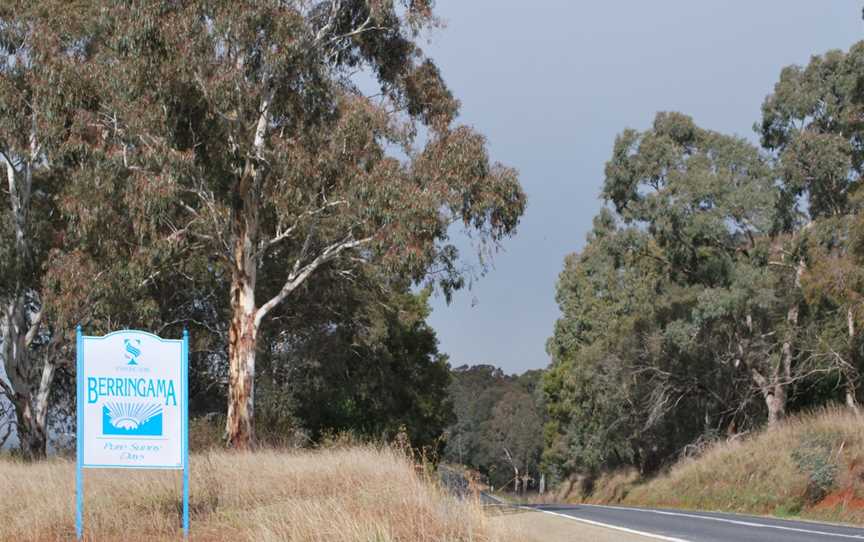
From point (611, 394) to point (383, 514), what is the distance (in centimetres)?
3311

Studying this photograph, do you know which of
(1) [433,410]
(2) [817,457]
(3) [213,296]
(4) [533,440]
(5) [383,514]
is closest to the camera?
(5) [383,514]

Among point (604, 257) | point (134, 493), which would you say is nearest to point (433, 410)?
point (604, 257)

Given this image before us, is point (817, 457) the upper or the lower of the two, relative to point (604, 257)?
lower

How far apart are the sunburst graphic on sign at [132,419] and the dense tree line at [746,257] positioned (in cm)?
2106

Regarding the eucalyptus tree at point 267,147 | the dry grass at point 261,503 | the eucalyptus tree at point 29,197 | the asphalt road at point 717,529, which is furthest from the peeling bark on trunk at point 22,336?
the asphalt road at point 717,529

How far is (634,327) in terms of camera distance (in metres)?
42.8

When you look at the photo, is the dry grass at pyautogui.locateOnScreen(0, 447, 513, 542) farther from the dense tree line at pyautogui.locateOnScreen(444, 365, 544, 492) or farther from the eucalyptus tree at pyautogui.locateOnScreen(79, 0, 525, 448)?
the dense tree line at pyautogui.locateOnScreen(444, 365, 544, 492)

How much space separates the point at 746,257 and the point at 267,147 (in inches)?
720

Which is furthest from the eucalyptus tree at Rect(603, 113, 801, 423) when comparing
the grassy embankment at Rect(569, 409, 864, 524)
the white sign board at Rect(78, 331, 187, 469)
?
the white sign board at Rect(78, 331, 187, 469)

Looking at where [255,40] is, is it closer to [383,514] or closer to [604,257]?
[383,514]

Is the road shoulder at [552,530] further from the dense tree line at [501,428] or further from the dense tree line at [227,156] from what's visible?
the dense tree line at [501,428]

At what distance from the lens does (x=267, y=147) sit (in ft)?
82.0

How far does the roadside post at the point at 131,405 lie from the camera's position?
12.2 meters

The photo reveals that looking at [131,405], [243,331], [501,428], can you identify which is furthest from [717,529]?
[501,428]
